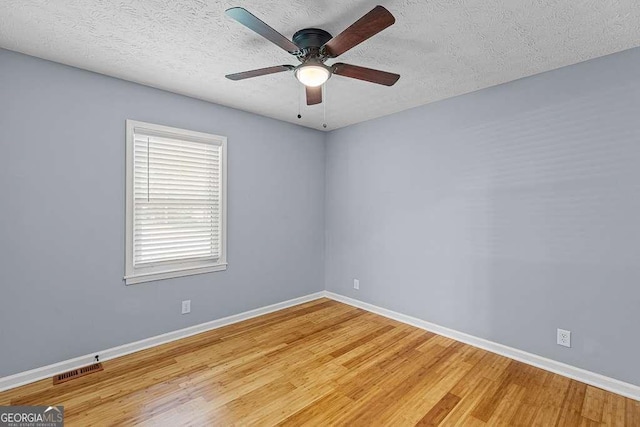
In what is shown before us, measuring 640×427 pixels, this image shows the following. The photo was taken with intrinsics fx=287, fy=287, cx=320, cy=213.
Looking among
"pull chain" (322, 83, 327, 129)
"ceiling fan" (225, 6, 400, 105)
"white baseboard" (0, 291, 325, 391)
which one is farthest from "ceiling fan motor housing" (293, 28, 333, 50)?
"white baseboard" (0, 291, 325, 391)

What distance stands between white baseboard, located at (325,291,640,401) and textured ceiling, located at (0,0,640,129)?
2514 mm

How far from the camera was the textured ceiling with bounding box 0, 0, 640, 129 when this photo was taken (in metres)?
1.73

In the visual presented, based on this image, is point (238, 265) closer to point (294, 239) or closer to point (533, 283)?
point (294, 239)

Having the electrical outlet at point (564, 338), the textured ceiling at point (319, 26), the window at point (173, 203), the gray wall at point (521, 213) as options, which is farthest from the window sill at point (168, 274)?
the electrical outlet at point (564, 338)

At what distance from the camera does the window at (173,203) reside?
2770 millimetres

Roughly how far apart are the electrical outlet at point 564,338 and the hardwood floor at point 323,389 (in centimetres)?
27

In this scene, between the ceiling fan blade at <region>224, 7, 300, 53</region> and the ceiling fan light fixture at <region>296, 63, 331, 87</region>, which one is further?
the ceiling fan light fixture at <region>296, 63, 331, 87</region>

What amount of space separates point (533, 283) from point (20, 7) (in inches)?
168

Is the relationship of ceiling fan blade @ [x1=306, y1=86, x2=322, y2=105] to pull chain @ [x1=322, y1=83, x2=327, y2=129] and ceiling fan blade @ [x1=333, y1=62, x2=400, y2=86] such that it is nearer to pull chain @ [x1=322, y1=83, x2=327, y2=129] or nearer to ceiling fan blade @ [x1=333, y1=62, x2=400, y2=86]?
ceiling fan blade @ [x1=333, y1=62, x2=400, y2=86]

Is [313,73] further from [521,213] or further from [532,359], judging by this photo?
[532,359]

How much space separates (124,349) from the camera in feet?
8.80

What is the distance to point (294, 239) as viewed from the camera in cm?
410

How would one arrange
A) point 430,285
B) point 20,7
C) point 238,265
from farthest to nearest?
point 238,265, point 430,285, point 20,7

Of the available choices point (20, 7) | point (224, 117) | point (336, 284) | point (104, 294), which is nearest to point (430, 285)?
point (336, 284)
